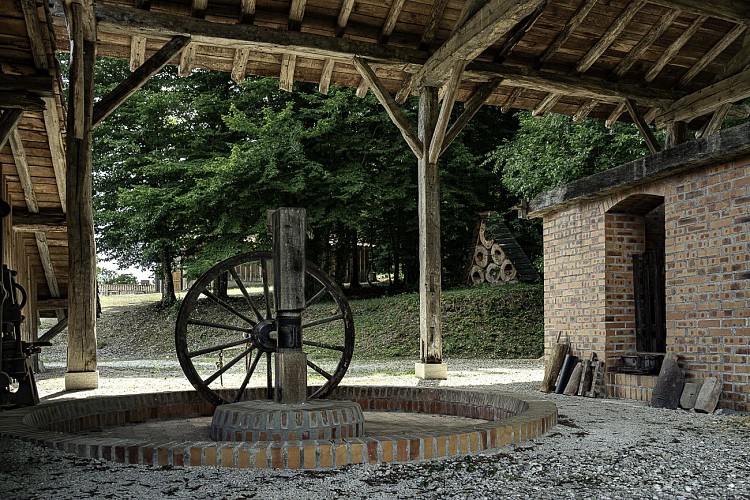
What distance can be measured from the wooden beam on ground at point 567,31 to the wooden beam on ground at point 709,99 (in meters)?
2.56

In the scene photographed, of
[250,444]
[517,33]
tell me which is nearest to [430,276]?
[517,33]

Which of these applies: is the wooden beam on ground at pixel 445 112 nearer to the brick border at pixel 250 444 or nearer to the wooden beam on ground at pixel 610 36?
the wooden beam on ground at pixel 610 36

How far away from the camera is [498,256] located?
59.5 feet

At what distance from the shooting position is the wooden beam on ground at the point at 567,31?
1006cm

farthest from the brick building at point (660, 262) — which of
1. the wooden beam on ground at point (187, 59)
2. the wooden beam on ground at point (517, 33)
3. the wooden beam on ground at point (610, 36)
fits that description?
the wooden beam on ground at point (187, 59)

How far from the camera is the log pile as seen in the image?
17609mm

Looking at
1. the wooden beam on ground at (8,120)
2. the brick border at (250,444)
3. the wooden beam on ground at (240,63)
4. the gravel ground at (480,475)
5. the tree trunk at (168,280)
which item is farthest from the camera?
the tree trunk at (168,280)

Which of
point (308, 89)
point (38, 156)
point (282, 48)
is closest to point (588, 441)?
point (282, 48)

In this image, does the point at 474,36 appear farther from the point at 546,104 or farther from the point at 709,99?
the point at 709,99

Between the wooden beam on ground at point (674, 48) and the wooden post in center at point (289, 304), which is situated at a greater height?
the wooden beam on ground at point (674, 48)

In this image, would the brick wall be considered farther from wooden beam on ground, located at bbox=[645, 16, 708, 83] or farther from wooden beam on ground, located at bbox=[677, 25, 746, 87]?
wooden beam on ground, located at bbox=[677, 25, 746, 87]

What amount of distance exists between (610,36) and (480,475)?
8.61 metres

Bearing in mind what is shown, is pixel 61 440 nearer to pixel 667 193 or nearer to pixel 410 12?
pixel 667 193

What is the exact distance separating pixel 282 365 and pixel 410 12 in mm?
6550
